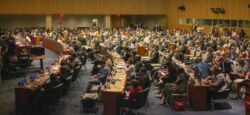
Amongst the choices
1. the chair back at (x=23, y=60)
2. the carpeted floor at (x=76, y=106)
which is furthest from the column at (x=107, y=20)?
the carpeted floor at (x=76, y=106)

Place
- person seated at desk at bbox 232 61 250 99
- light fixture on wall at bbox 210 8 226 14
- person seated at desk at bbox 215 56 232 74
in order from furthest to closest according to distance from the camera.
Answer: light fixture on wall at bbox 210 8 226 14, person seated at desk at bbox 215 56 232 74, person seated at desk at bbox 232 61 250 99

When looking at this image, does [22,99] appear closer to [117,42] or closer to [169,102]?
[169,102]

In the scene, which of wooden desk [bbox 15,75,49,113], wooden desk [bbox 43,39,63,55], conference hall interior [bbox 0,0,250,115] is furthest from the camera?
wooden desk [bbox 43,39,63,55]

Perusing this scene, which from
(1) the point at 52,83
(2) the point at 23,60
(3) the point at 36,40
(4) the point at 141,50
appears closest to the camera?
(1) the point at 52,83

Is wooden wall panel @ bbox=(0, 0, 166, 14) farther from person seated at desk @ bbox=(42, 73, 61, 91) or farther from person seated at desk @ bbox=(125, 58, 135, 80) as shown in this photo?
person seated at desk @ bbox=(42, 73, 61, 91)

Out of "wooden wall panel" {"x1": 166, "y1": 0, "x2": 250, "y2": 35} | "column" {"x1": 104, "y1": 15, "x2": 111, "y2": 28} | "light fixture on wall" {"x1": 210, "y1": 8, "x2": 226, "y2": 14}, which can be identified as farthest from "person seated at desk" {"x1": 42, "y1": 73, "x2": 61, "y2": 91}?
"column" {"x1": 104, "y1": 15, "x2": 111, "y2": 28}

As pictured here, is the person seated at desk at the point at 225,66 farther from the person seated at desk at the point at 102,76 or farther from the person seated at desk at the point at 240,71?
the person seated at desk at the point at 102,76

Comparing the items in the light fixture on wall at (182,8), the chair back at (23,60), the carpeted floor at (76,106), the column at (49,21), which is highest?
the light fixture on wall at (182,8)

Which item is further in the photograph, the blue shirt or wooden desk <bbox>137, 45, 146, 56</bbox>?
wooden desk <bbox>137, 45, 146, 56</bbox>

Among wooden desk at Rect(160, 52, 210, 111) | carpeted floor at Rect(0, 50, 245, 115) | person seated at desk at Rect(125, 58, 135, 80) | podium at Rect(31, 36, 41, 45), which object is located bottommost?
carpeted floor at Rect(0, 50, 245, 115)

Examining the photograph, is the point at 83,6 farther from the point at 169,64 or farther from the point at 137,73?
the point at 169,64

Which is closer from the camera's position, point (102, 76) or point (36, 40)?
point (102, 76)

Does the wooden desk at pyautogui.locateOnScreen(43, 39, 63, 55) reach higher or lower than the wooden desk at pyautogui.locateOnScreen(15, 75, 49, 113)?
higher

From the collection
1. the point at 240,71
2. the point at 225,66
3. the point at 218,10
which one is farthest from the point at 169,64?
the point at 218,10
